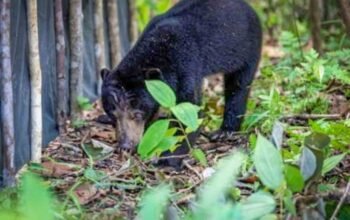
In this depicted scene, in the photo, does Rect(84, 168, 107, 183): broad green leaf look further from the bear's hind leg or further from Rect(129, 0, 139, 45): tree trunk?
Rect(129, 0, 139, 45): tree trunk

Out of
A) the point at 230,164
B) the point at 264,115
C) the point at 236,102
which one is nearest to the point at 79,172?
the point at 264,115

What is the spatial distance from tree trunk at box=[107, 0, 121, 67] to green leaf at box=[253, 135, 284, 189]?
192 inches

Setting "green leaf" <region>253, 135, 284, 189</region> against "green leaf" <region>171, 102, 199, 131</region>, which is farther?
"green leaf" <region>171, 102, 199, 131</region>

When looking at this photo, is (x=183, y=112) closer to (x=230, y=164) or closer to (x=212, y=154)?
(x=212, y=154)

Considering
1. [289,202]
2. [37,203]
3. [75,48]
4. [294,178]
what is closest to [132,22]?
[75,48]

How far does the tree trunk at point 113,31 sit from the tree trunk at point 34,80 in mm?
2578

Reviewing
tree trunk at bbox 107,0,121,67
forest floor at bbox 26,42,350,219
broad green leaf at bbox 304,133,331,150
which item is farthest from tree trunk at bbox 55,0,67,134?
broad green leaf at bbox 304,133,331,150

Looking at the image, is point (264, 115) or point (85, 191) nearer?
point (85, 191)

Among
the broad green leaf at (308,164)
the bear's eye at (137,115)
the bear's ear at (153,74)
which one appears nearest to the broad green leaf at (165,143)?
the broad green leaf at (308,164)

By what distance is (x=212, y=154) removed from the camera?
6.41m

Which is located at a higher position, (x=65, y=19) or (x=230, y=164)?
(x=65, y=19)

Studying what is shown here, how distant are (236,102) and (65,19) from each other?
1646 mm

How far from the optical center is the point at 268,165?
3.85 metres

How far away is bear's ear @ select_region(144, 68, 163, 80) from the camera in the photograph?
6328 mm
